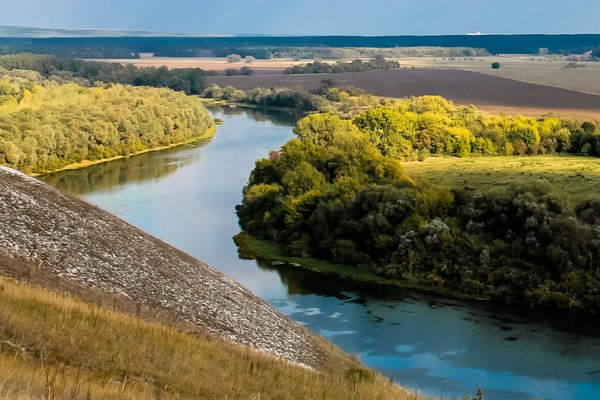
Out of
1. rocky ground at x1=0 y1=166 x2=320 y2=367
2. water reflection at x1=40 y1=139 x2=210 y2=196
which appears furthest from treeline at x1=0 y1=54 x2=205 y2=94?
rocky ground at x1=0 y1=166 x2=320 y2=367

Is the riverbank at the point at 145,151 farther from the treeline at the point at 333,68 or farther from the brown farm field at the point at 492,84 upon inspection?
the treeline at the point at 333,68

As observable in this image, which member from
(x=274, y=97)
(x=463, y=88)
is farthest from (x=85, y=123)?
Result: (x=463, y=88)

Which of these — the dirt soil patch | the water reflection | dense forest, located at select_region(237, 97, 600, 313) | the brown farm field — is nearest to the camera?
dense forest, located at select_region(237, 97, 600, 313)

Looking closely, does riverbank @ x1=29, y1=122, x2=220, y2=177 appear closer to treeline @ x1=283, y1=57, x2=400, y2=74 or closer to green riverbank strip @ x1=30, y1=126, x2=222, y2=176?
green riverbank strip @ x1=30, y1=126, x2=222, y2=176

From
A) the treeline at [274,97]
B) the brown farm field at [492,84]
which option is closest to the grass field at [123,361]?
the brown farm field at [492,84]

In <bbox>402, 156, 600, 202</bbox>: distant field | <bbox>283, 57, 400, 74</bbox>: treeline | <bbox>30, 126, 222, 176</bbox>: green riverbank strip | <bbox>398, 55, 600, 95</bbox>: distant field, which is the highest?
<bbox>398, 55, 600, 95</bbox>: distant field

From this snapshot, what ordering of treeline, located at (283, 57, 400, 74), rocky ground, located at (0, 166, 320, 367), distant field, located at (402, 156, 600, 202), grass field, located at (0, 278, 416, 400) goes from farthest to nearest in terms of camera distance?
1. treeline, located at (283, 57, 400, 74)
2. distant field, located at (402, 156, 600, 202)
3. rocky ground, located at (0, 166, 320, 367)
4. grass field, located at (0, 278, 416, 400)
